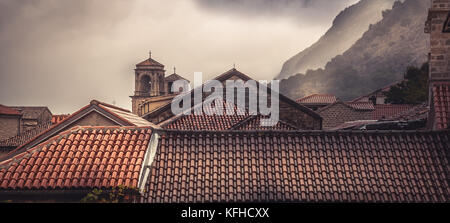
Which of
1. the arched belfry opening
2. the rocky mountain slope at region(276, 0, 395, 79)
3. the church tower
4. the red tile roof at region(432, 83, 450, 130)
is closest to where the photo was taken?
the red tile roof at region(432, 83, 450, 130)

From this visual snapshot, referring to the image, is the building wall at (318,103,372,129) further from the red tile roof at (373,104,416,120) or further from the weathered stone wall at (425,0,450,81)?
the weathered stone wall at (425,0,450,81)

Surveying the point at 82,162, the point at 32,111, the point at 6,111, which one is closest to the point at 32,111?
the point at 32,111

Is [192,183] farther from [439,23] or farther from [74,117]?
[439,23]

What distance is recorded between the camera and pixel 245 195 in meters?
8.85

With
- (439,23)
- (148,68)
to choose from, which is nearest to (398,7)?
(148,68)

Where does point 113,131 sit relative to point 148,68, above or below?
below

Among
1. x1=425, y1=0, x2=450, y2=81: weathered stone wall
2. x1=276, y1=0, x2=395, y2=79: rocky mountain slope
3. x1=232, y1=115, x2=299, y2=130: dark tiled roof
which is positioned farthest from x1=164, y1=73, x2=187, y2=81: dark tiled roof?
x1=276, y1=0, x2=395, y2=79: rocky mountain slope

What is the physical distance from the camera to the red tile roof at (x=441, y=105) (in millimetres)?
11512

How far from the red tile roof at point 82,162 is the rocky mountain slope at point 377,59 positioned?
83532 mm

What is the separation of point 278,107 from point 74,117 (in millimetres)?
13675

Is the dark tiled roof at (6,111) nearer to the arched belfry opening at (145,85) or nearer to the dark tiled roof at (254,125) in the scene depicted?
the arched belfry opening at (145,85)

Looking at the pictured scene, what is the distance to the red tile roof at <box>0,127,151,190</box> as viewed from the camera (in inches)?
339

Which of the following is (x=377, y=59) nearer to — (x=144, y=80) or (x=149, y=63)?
(x=149, y=63)

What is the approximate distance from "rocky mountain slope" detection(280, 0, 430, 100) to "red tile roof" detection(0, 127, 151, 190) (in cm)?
8353
